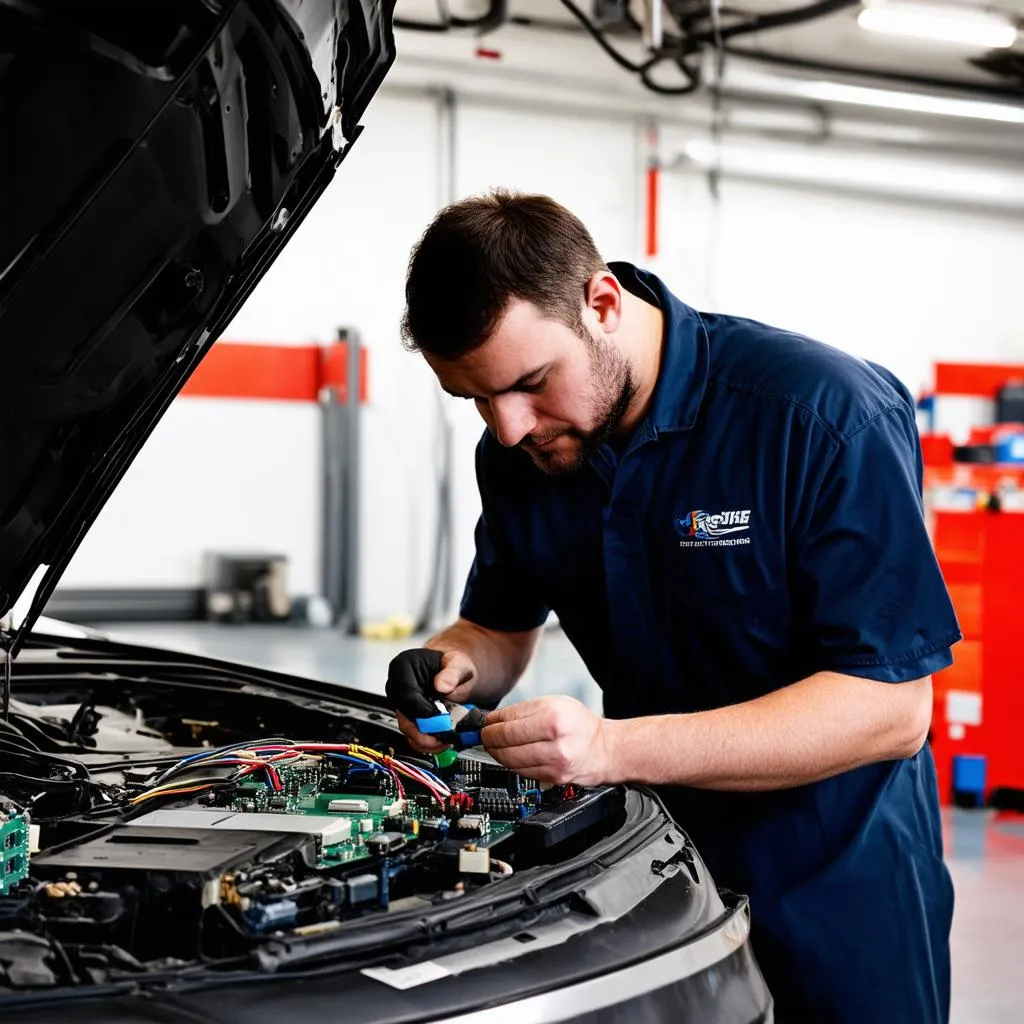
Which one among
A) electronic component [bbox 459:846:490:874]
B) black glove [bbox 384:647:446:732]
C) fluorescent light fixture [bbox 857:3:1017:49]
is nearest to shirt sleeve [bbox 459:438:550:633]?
black glove [bbox 384:647:446:732]

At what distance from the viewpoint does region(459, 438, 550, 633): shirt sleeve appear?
1.97 m

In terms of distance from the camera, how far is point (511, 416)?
160cm

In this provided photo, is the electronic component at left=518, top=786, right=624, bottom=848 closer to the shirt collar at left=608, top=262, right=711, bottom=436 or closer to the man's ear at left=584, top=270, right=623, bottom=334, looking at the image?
the shirt collar at left=608, top=262, right=711, bottom=436

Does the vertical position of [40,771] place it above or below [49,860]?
below

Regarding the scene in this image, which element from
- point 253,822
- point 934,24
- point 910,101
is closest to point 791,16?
point 934,24

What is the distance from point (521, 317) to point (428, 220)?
278 inches

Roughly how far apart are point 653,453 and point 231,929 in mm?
870

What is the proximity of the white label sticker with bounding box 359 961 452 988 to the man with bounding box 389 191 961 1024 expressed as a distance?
0.34 metres

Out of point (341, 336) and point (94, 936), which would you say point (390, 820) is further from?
point (341, 336)

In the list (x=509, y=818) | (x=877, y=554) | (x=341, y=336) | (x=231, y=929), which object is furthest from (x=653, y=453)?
(x=341, y=336)

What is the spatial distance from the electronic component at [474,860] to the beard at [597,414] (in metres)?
0.58

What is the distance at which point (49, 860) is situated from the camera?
4.10 feet

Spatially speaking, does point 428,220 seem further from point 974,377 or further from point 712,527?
point 712,527

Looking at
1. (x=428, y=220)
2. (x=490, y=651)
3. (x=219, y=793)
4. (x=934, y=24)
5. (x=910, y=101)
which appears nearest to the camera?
(x=219, y=793)
